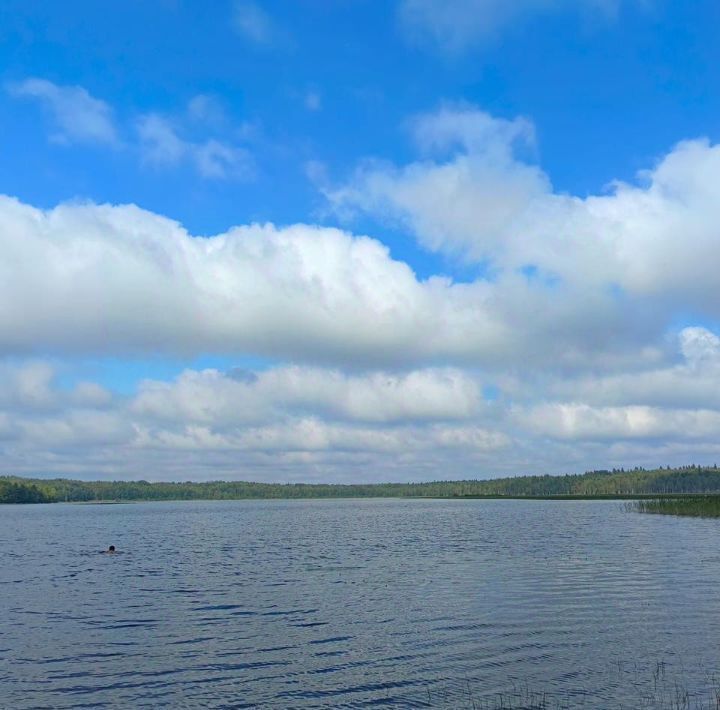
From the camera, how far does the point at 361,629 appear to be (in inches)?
1377

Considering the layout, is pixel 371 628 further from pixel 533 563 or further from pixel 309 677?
pixel 533 563

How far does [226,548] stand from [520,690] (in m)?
62.4

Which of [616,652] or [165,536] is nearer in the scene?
[616,652]

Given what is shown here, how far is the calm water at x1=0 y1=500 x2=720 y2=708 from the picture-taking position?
2498 cm

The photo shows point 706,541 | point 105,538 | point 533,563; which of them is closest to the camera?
point 533,563

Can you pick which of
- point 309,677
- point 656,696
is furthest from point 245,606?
point 656,696

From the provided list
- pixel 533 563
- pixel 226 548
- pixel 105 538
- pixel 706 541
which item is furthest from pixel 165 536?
pixel 706 541

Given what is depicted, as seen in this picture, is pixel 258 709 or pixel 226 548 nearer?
pixel 258 709

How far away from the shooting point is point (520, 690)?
79.8 ft

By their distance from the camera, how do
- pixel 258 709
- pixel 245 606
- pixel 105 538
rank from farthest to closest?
pixel 105 538 → pixel 245 606 → pixel 258 709

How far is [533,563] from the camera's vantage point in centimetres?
5969

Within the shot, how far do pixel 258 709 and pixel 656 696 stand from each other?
43.7 ft

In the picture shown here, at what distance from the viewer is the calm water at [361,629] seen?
24984 millimetres

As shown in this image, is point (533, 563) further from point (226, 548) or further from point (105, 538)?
point (105, 538)
